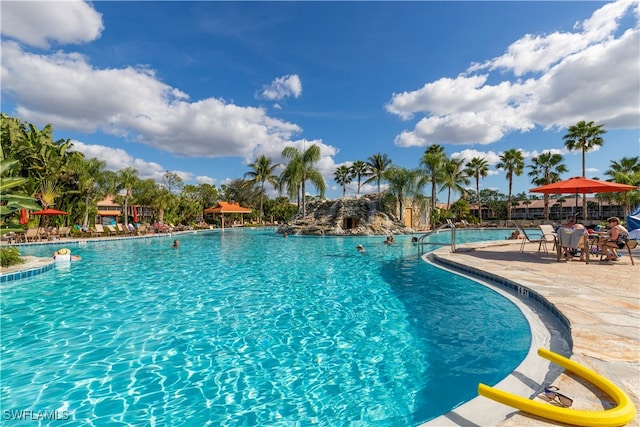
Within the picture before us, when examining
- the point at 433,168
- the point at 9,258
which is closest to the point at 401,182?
the point at 433,168

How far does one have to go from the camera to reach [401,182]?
31375 millimetres

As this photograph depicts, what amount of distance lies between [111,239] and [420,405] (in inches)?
1051

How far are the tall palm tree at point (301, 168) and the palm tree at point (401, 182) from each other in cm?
709

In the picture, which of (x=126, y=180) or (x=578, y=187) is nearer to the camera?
(x=578, y=187)

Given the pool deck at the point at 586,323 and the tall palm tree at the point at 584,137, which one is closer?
the pool deck at the point at 586,323

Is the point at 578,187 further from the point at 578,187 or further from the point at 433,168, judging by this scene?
the point at 433,168

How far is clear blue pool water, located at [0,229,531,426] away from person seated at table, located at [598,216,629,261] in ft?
14.8

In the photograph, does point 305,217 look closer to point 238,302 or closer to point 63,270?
point 63,270

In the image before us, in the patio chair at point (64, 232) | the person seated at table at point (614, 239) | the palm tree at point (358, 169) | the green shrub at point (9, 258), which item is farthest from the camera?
the palm tree at point (358, 169)

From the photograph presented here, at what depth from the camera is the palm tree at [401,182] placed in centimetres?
3137

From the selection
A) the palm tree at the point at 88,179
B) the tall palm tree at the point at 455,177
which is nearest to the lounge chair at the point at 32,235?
the palm tree at the point at 88,179

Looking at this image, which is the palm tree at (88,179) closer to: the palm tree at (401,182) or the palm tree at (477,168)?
the palm tree at (401,182)

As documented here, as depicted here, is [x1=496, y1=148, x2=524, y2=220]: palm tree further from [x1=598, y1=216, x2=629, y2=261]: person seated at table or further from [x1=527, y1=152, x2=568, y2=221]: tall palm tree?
[x1=598, y1=216, x2=629, y2=261]: person seated at table

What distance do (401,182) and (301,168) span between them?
10.1m
